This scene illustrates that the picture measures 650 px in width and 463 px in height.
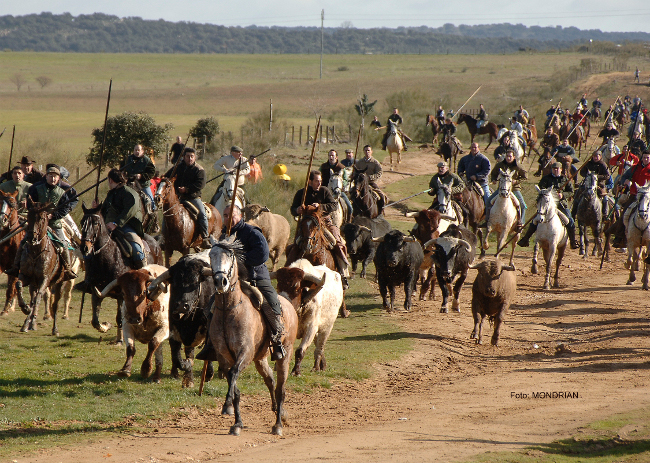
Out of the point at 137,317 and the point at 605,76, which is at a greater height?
the point at 605,76

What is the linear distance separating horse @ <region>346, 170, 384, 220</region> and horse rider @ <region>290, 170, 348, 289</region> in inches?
162

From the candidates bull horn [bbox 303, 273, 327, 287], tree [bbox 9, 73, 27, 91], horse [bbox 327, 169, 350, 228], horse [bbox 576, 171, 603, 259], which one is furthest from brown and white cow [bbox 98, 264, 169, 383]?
tree [bbox 9, 73, 27, 91]

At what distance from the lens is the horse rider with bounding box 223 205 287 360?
904 centimetres

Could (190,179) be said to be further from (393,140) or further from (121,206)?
(393,140)

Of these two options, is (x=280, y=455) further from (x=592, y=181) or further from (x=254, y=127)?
(x=254, y=127)

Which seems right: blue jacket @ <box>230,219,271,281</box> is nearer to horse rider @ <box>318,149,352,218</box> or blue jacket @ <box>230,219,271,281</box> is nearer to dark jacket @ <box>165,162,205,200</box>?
dark jacket @ <box>165,162,205,200</box>

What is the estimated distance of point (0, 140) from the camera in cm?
4050

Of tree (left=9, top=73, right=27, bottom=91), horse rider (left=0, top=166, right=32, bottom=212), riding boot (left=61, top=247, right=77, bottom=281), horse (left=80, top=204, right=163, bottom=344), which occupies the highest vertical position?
tree (left=9, top=73, right=27, bottom=91)

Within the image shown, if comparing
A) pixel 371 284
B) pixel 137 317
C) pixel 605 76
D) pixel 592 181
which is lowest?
pixel 371 284

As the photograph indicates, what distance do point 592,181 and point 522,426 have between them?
15033mm

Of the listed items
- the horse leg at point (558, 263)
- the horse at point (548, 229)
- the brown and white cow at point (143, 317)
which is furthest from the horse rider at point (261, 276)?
the horse leg at point (558, 263)

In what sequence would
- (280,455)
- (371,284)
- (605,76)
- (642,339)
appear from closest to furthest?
(280,455)
(642,339)
(371,284)
(605,76)

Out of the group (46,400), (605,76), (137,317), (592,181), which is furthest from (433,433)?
(605,76)

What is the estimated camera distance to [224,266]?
822 cm
